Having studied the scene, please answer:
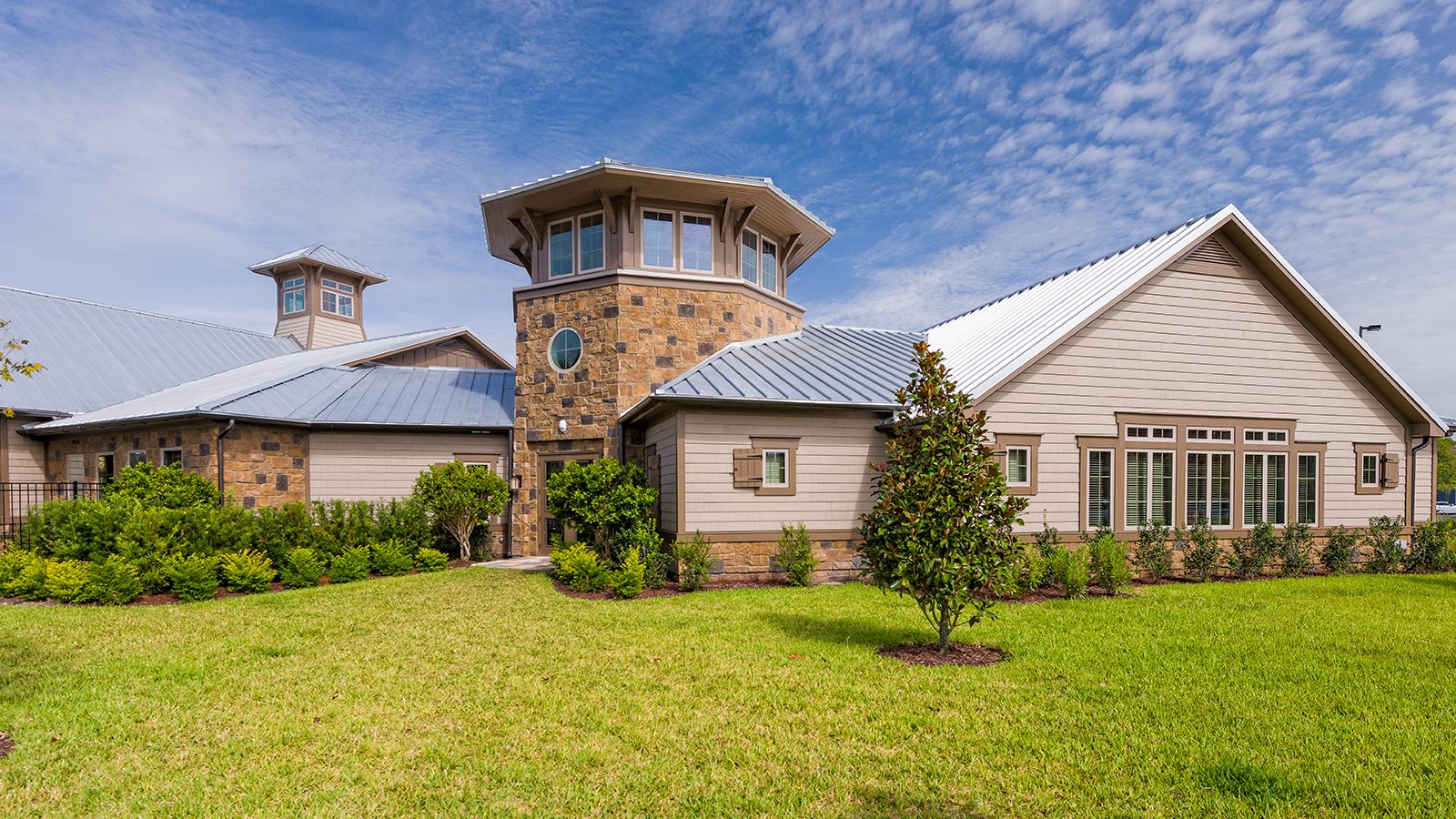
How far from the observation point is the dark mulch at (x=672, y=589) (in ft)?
38.7

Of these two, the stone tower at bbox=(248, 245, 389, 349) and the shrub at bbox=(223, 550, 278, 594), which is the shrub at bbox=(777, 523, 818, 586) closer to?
the shrub at bbox=(223, 550, 278, 594)

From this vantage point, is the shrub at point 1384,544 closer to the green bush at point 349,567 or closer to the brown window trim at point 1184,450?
the brown window trim at point 1184,450

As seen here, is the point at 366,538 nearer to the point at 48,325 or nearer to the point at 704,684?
the point at 704,684

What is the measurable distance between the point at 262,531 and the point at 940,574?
1264cm

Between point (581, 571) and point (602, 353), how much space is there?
17.5 feet

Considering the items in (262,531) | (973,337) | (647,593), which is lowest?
(647,593)

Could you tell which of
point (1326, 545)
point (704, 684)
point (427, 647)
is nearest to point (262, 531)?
point (427, 647)

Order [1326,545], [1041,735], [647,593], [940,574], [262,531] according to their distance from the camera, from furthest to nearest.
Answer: [1326,545] < [262,531] < [647,593] < [940,574] < [1041,735]

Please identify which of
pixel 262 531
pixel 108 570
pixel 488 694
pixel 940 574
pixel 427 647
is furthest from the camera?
pixel 262 531

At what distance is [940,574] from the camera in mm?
7289

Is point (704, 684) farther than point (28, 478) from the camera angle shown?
No

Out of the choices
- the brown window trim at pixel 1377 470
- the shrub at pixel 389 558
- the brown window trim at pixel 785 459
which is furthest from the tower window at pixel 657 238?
the brown window trim at pixel 1377 470

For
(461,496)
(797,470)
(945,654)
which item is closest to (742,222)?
(797,470)

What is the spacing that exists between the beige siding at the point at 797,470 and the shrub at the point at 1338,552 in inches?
377
